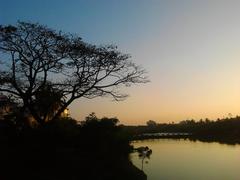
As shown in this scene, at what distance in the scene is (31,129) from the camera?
104 feet

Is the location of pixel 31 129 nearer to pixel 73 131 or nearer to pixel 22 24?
pixel 73 131

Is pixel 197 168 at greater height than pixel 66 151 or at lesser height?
greater

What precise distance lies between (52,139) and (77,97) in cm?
380

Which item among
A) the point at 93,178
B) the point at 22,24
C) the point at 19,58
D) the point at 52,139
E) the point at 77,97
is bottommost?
the point at 93,178

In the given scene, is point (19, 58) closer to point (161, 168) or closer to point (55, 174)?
point (55, 174)

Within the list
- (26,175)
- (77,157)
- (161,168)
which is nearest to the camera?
(26,175)

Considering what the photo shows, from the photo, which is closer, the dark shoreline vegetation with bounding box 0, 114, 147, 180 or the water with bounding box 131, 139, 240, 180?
the dark shoreline vegetation with bounding box 0, 114, 147, 180

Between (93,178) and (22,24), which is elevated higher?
(22,24)

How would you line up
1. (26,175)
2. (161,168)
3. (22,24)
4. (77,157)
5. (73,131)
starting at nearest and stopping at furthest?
1. (26,175)
2. (22,24)
3. (77,157)
4. (73,131)
5. (161,168)

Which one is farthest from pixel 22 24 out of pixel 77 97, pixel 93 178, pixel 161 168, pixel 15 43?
pixel 161 168

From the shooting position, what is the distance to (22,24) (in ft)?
101

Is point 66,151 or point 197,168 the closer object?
point 66,151

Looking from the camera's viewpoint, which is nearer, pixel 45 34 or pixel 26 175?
pixel 26 175

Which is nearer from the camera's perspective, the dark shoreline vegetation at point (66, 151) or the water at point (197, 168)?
the dark shoreline vegetation at point (66, 151)
